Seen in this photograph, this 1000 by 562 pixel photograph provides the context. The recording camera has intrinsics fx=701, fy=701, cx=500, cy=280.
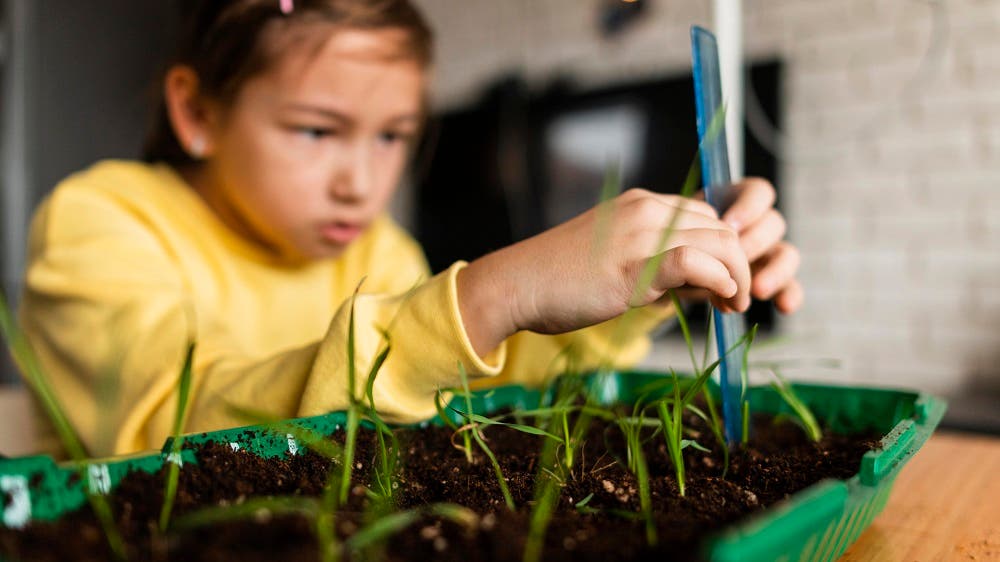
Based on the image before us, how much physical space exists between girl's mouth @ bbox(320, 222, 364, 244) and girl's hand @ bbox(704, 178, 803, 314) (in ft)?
1.65

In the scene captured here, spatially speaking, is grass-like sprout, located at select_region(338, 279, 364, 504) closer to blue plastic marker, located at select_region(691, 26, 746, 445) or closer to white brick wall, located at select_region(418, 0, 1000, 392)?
blue plastic marker, located at select_region(691, 26, 746, 445)

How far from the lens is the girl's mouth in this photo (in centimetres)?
90

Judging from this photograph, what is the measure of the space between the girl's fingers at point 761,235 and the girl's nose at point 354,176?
47cm

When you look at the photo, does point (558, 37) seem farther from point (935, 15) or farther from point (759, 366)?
point (759, 366)

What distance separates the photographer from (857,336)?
217cm

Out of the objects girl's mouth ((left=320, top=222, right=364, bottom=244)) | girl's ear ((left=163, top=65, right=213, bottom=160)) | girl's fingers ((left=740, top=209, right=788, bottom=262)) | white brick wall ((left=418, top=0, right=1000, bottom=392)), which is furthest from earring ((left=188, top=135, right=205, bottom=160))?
white brick wall ((left=418, top=0, right=1000, bottom=392))

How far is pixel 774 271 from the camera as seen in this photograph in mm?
607

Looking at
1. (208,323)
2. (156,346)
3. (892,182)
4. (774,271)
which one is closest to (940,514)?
(774,271)

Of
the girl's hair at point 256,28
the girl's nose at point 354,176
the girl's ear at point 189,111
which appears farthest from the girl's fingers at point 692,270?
the girl's ear at point 189,111

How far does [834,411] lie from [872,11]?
197 cm

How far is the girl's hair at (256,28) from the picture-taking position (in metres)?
0.88

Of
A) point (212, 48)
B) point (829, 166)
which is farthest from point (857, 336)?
point (212, 48)

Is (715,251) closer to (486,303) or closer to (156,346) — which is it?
(486,303)

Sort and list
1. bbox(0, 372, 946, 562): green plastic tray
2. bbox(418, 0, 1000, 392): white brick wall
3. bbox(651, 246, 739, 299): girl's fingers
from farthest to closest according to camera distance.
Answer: bbox(418, 0, 1000, 392): white brick wall
bbox(651, 246, 739, 299): girl's fingers
bbox(0, 372, 946, 562): green plastic tray
